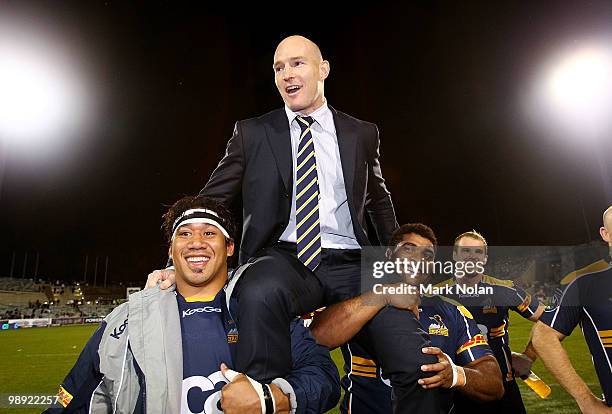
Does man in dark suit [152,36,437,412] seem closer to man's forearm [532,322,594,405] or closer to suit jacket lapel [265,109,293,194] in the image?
suit jacket lapel [265,109,293,194]

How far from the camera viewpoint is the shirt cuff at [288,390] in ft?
6.41

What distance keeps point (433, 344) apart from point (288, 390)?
5.66ft

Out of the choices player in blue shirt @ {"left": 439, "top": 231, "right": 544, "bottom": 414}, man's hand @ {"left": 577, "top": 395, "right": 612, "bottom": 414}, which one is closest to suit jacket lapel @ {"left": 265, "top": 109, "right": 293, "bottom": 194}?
player in blue shirt @ {"left": 439, "top": 231, "right": 544, "bottom": 414}

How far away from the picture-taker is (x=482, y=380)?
115 inches

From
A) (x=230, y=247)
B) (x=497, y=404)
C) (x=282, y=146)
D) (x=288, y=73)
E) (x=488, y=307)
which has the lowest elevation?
(x=497, y=404)

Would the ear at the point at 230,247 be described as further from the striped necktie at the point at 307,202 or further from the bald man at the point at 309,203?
the striped necktie at the point at 307,202

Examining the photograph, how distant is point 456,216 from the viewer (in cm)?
636

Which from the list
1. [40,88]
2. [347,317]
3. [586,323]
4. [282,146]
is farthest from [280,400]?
[40,88]

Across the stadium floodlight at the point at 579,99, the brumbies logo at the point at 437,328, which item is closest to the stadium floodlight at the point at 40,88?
the brumbies logo at the point at 437,328

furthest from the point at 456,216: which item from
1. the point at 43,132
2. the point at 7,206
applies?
the point at 7,206

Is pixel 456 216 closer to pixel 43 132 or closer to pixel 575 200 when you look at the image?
pixel 575 200

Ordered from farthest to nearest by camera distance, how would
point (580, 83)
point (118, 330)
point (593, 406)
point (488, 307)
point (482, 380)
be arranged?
point (580, 83) → point (488, 307) → point (593, 406) → point (482, 380) → point (118, 330)

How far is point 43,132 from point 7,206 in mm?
2344

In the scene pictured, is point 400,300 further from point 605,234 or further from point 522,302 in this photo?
point 522,302
